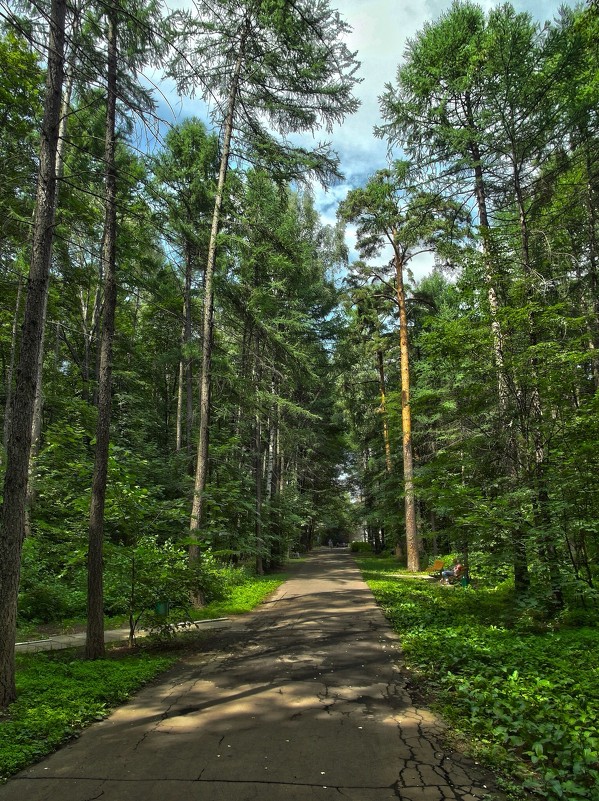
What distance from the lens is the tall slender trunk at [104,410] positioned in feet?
21.3

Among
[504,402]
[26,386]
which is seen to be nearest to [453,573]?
[504,402]

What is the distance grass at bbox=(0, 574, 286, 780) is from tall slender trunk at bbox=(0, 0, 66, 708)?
17.2 inches

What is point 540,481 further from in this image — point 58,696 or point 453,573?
point 58,696

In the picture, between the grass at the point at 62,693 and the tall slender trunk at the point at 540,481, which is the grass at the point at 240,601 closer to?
→ the grass at the point at 62,693

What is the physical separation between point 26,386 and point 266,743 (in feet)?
14.1

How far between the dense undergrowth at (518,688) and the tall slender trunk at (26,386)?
4474 mm

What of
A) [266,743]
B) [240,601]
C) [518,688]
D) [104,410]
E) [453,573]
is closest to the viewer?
[266,743]

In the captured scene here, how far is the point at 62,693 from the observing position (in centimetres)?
499

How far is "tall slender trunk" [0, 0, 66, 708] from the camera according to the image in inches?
191

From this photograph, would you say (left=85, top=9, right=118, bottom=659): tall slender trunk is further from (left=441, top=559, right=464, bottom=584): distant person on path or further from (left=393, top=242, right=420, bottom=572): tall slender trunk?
(left=393, top=242, right=420, bottom=572): tall slender trunk

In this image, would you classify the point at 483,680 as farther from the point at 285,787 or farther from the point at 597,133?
the point at 597,133

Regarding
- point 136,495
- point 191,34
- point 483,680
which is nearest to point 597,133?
point 191,34

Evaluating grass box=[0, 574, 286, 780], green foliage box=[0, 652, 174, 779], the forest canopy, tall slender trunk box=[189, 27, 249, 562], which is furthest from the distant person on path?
green foliage box=[0, 652, 174, 779]

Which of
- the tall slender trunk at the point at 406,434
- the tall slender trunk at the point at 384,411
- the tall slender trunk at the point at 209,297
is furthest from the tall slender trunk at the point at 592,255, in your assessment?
the tall slender trunk at the point at 384,411
